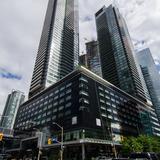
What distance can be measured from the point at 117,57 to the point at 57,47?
196 feet

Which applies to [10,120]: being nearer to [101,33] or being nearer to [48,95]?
[48,95]

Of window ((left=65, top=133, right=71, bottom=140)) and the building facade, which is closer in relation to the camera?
the building facade

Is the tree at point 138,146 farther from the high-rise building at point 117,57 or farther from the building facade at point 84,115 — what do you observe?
the high-rise building at point 117,57

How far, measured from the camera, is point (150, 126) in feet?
312

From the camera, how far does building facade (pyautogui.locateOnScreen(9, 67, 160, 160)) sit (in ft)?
179

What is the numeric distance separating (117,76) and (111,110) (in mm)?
74843

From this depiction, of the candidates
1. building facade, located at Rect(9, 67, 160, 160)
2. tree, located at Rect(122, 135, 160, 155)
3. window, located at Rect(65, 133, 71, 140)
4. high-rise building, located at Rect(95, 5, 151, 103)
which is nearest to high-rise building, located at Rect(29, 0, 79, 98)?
building facade, located at Rect(9, 67, 160, 160)

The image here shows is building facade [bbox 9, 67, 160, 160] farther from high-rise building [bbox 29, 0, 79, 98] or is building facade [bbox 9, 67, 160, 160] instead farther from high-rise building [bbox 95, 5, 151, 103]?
high-rise building [bbox 95, 5, 151, 103]

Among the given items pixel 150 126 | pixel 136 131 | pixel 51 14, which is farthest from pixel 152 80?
pixel 51 14

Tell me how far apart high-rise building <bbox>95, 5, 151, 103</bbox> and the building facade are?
132 ft

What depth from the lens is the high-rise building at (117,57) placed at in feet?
435

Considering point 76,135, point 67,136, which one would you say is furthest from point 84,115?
point 67,136

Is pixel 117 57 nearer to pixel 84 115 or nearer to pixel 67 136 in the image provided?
pixel 84 115

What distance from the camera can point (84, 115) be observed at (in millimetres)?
56219
